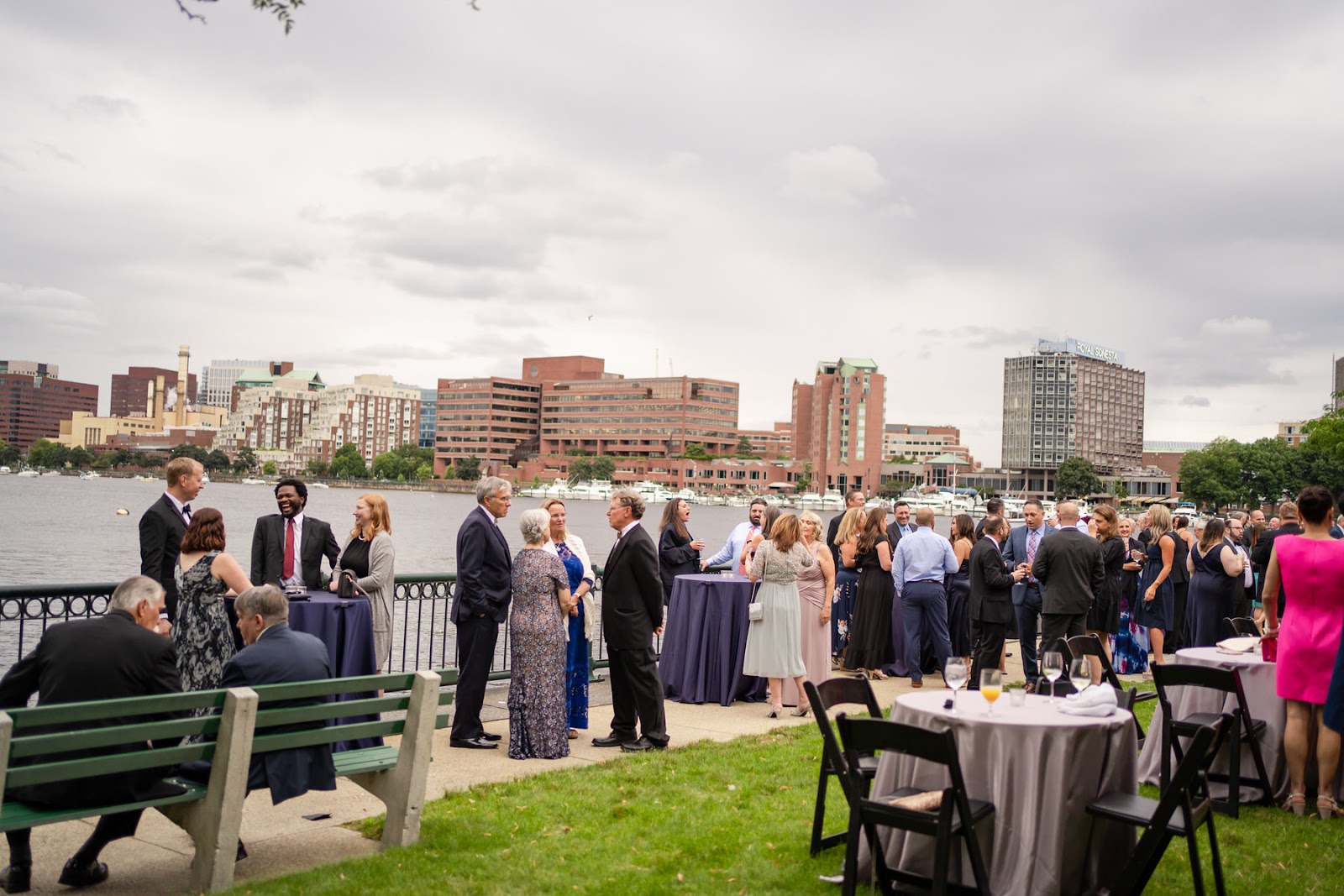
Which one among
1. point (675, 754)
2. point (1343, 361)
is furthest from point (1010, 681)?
point (1343, 361)

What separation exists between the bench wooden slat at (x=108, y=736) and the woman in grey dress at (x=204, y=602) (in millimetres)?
1803

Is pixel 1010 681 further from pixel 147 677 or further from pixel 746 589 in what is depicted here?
pixel 147 677

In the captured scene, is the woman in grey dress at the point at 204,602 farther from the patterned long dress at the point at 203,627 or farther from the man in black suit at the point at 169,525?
the man in black suit at the point at 169,525

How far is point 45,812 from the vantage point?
501 centimetres

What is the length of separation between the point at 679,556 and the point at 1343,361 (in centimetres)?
9308

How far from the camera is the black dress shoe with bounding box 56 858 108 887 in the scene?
5.56 meters

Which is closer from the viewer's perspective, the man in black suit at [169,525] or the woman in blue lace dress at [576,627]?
the man in black suit at [169,525]

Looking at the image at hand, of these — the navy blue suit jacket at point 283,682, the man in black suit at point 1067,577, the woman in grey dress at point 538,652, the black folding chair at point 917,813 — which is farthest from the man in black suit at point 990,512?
the navy blue suit jacket at point 283,682

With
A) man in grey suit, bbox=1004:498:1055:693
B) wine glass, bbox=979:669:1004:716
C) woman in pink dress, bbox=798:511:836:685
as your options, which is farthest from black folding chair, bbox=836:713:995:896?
man in grey suit, bbox=1004:498:1055:693

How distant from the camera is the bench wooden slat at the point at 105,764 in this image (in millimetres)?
4699

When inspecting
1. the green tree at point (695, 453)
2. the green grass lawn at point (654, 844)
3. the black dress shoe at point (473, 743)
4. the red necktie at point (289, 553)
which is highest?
the green tree at point (695, 453)

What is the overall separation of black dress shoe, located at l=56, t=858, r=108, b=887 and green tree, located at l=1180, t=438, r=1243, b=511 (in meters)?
154

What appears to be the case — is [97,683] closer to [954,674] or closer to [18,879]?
[18,879]

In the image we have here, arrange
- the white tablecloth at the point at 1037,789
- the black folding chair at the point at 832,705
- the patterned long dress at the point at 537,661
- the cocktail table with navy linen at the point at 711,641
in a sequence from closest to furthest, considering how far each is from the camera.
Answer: the white tablecloth at the point at 1037,789 < the black folding chair at the point at 832,705 < the patterned long dress at the point at 537,661 < the cocktail table with navy linen at the point at 711,641
